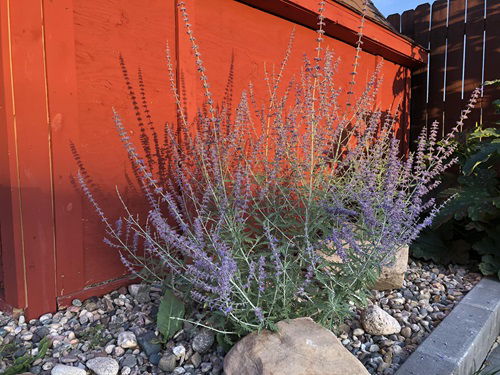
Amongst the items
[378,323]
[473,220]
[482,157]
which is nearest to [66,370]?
[378,323]

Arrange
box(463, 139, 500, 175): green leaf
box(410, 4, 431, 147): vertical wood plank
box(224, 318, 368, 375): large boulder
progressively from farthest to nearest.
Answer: box(410, 4, 431, 147): vertical wood plank
box(463, 139, 500, 175): green leaf
box(224, 318, 368, 375): large boulder

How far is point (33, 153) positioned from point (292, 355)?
5.14 ft

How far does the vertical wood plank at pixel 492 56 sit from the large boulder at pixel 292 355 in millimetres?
4416

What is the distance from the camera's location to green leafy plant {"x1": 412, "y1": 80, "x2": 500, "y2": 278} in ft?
9.97

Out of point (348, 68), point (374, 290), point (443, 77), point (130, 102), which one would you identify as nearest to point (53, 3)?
point (130, 102)

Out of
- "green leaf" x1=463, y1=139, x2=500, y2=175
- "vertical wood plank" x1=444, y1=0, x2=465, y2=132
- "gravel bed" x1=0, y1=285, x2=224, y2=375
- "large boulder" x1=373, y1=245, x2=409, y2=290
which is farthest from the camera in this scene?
"vertical wood plank" x1=444, y1=0, x2=465, y2=132

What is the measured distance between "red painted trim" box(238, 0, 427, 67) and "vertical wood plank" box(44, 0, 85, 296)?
1444 millimetres

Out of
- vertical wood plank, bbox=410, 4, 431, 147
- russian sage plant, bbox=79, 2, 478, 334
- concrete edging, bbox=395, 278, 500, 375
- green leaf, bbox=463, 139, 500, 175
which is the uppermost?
vertical wood plank, bbox=410, 4, 431, 147

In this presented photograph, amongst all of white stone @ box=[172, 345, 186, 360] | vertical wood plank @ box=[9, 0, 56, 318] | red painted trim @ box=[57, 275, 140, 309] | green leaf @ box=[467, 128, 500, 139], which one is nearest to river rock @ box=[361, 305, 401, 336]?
white stone @ box=[172, 345, 186, 360]

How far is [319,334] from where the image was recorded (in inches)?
60.3

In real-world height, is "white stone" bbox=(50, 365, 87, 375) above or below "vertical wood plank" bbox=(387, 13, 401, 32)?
below

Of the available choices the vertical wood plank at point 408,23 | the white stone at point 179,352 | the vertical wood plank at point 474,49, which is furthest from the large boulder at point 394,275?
the vertical wood plank at point 408,23

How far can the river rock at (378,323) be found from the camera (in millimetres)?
2012

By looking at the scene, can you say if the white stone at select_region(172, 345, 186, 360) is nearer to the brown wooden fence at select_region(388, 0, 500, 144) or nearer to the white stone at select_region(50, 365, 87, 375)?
the white stone at select_region(50, 365, 87, 375)
